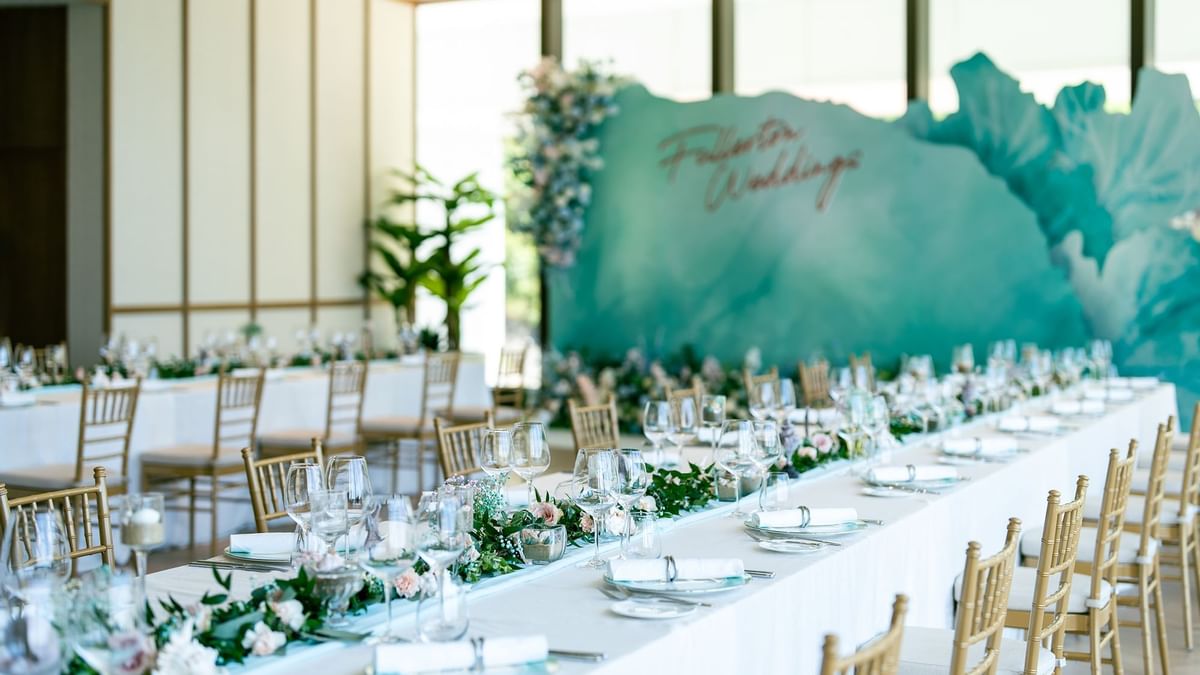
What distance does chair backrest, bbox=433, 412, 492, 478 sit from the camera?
4109mm

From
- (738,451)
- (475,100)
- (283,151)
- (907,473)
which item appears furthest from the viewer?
(475,100)

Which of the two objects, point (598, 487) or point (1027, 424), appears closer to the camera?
point (598, 487)

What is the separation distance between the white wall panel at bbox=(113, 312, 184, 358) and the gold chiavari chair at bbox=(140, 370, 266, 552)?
2.45 metres

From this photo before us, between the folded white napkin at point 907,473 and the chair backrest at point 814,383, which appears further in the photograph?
the chair backrest at point 814,383

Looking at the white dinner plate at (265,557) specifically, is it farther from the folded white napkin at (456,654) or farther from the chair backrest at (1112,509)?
the chair backrest at (1112,509)

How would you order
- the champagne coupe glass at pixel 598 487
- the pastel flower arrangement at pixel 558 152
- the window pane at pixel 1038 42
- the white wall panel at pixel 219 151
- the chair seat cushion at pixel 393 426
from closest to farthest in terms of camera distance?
the champagne coupe glass at pixel 598 487 → the chair seat cushion at pixel 393 426 → the window pane at pixel 1038 42 → the white wall panel at pixel 219 151 → the pastel flower arrangement at pixel 558 152

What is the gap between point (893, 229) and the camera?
9031mm

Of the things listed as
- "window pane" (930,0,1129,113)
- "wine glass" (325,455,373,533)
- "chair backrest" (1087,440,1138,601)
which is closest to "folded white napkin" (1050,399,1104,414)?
"chair backrest" (1087,440,1138,601)

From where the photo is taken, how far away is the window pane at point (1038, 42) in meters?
8.34

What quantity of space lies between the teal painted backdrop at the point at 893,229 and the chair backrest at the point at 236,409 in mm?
3972

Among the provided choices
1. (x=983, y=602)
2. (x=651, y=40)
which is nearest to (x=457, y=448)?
(x=983, y=602)

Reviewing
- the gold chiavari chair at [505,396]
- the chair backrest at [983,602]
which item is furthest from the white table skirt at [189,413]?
the chair backrest at [983,602]

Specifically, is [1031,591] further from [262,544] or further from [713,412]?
[262,544]

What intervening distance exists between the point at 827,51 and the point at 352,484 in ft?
25.3
